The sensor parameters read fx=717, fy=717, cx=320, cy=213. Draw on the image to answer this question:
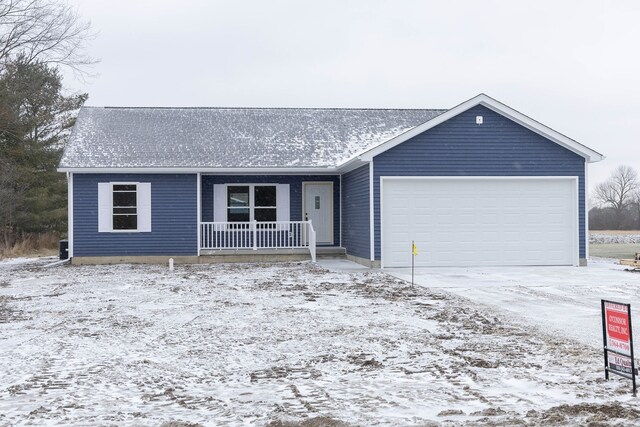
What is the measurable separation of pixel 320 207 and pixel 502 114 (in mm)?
6417

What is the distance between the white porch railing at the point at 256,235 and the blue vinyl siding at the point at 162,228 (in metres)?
0.58

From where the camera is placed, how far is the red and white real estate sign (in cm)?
593

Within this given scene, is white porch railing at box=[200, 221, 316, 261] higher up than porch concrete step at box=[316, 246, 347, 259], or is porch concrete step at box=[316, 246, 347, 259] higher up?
white porch railing at box=[200, 221, 316, 261]

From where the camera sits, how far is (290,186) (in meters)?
21.9

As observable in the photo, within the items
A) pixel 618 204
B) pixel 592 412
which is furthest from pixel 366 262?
pixel 618 204

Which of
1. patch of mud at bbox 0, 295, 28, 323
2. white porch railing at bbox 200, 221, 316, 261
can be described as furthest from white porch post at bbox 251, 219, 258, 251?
patch of mud at bbox 0, 295, 28, 323

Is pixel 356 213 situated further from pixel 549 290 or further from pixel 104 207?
pixel 549 290

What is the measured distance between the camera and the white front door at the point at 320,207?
21984 mm

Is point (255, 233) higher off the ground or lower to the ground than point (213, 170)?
lower

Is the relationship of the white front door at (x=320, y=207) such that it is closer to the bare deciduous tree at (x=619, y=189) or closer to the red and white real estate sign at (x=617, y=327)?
the red and white real estate sign at (x=617, y=327)

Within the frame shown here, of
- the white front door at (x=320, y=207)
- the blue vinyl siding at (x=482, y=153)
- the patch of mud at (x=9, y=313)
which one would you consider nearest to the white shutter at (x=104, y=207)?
the white front door at (x=320, y=207)

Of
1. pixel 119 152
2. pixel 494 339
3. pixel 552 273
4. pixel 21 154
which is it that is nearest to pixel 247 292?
pixel 494 339

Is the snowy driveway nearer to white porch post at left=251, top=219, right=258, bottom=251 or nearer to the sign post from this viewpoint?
the sign post

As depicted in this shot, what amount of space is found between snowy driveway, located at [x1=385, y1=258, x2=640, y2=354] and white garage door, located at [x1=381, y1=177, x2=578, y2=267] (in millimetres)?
673
